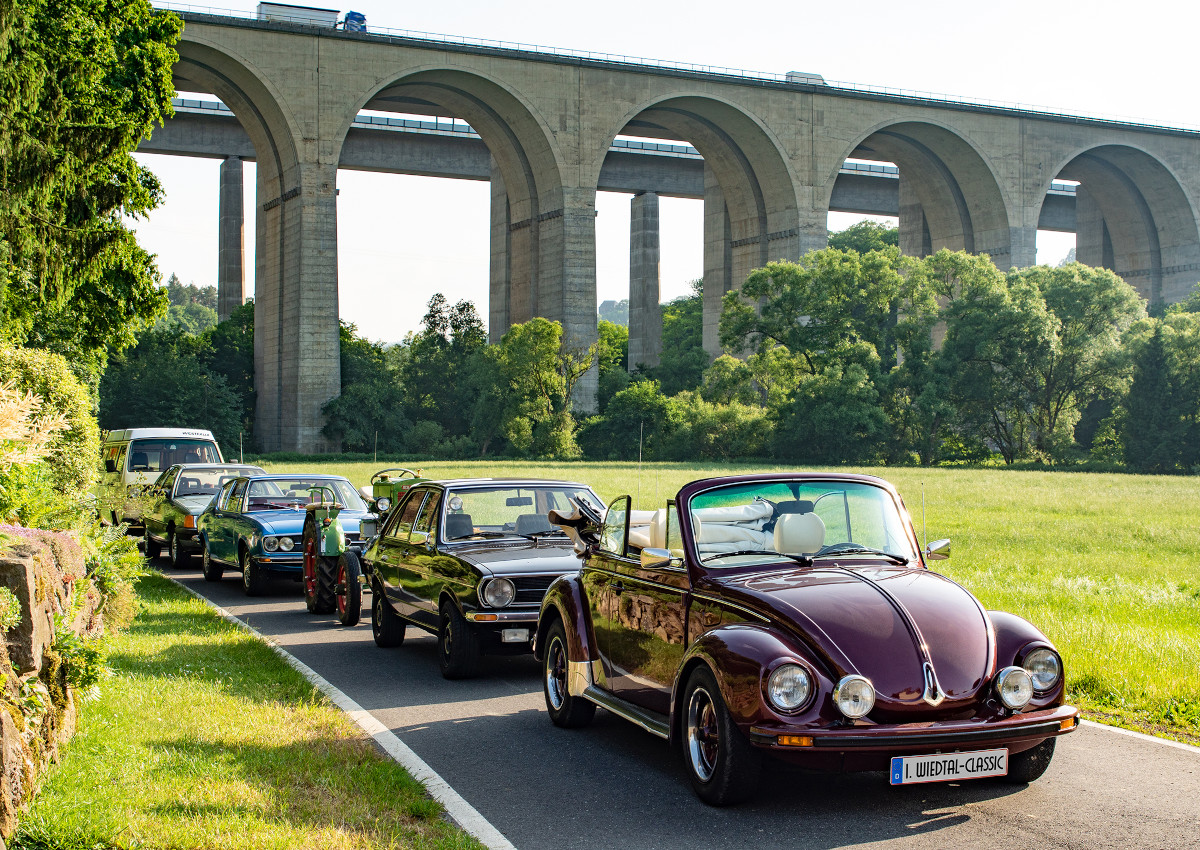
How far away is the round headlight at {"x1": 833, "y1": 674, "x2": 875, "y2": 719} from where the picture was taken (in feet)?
17.9

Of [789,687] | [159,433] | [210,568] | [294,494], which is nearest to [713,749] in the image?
[789,687]

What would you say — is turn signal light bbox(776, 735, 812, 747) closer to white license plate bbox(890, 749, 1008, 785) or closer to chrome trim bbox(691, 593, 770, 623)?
white license plate bbox(890, 749, 1008, 785)

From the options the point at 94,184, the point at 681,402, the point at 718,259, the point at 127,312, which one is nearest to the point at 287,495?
the point at 94,184

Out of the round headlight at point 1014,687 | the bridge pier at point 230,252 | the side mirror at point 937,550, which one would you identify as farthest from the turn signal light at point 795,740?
the bridge pier at point 230,252

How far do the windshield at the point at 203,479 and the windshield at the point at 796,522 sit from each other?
15667 millimetres

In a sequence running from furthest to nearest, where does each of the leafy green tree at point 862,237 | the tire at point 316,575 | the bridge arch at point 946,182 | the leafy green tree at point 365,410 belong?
1. the leafy green tree at point 862,237
2. the bridge arch at point 946,182
3. the leafy green tree at point 365,410
4. the tire at point 316,575

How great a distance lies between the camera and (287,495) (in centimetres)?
1775

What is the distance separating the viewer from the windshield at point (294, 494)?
55.8 feet

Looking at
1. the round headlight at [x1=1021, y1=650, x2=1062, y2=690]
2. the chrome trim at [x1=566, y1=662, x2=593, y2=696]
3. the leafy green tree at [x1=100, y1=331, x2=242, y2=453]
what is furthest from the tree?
the leafy green tree at [x1=100, y1=331, x2=242, y2=453]

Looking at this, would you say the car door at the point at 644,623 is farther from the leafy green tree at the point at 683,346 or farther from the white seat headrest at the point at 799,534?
the leafy green tree at the point at 683,346

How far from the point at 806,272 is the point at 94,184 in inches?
1874

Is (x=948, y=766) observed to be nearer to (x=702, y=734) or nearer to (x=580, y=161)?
(x=702, y=734)

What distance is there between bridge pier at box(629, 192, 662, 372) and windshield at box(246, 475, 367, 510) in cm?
7004

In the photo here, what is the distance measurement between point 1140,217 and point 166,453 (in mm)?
75262
